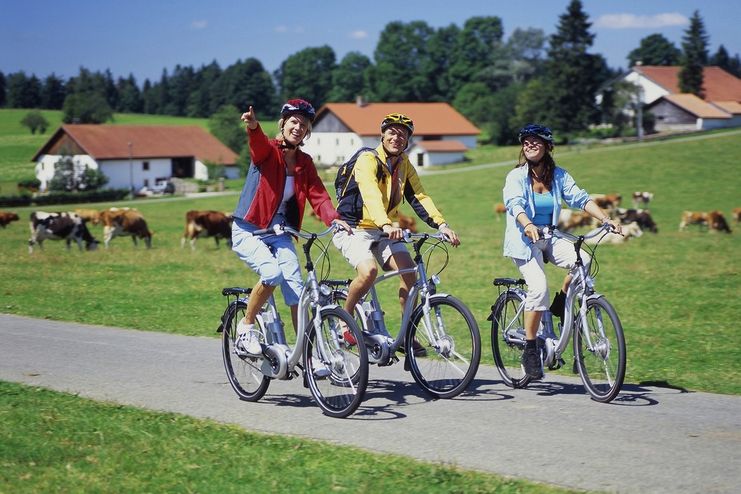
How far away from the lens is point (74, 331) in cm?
1236

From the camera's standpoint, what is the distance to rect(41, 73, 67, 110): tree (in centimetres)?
15838

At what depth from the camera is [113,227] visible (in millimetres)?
34531

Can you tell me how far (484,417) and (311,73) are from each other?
531ft

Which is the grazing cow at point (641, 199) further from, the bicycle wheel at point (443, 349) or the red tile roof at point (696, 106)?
the red tile roof at point (696, 106)

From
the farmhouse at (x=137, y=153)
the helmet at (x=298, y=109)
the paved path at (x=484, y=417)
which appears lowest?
the paved path at (x=484, y=417)

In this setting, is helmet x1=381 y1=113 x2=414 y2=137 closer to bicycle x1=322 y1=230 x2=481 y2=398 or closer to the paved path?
bicycle x1=322 y1=230 x2=481 y2=398

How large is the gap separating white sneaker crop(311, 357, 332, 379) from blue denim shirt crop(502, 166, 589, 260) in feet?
6.14

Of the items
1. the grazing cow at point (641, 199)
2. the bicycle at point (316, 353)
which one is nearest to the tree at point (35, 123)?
the grazing cow at point (641, 199)

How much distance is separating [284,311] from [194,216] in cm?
1857

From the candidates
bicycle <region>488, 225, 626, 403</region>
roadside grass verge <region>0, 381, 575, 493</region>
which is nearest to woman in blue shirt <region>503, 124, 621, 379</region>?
bicycle <region>488, 225, 626, 403</region>

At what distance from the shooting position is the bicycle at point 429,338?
26.6 feet

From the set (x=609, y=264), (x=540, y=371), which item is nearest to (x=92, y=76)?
(x=609, y=264)

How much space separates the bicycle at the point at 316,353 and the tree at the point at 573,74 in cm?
9557

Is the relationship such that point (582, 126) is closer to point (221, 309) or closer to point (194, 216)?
point (194, 216)
